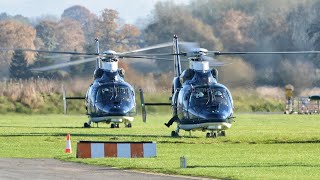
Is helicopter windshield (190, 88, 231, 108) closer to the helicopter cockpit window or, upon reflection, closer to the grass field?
the grass field

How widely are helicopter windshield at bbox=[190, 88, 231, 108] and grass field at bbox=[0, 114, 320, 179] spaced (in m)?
1.52

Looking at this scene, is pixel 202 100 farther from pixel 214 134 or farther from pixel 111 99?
pixel 111 99

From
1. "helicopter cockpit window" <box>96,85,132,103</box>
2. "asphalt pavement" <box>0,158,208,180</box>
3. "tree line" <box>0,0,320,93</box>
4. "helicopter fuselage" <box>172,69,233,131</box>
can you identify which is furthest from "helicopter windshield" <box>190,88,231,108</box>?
"tree line" <box>0,0,320,93</box>

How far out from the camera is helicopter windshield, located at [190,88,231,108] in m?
52.8

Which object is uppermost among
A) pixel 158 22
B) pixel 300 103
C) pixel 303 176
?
pixel 158 22

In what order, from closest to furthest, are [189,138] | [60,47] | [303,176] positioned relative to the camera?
[303,176]
[189,138]
[60,47]

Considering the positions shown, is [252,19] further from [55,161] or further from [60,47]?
[60,47]

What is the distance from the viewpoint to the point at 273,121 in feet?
245

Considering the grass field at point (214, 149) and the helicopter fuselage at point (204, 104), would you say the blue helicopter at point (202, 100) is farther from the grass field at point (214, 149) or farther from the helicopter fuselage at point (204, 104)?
the grass field at point (214, 149)

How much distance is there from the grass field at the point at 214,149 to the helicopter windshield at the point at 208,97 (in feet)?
4.99

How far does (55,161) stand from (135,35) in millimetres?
105225

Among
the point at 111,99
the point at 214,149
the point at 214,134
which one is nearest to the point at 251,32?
the point at 111,99

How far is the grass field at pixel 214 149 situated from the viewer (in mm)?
33500

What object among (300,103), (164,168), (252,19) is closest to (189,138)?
(164,168)
